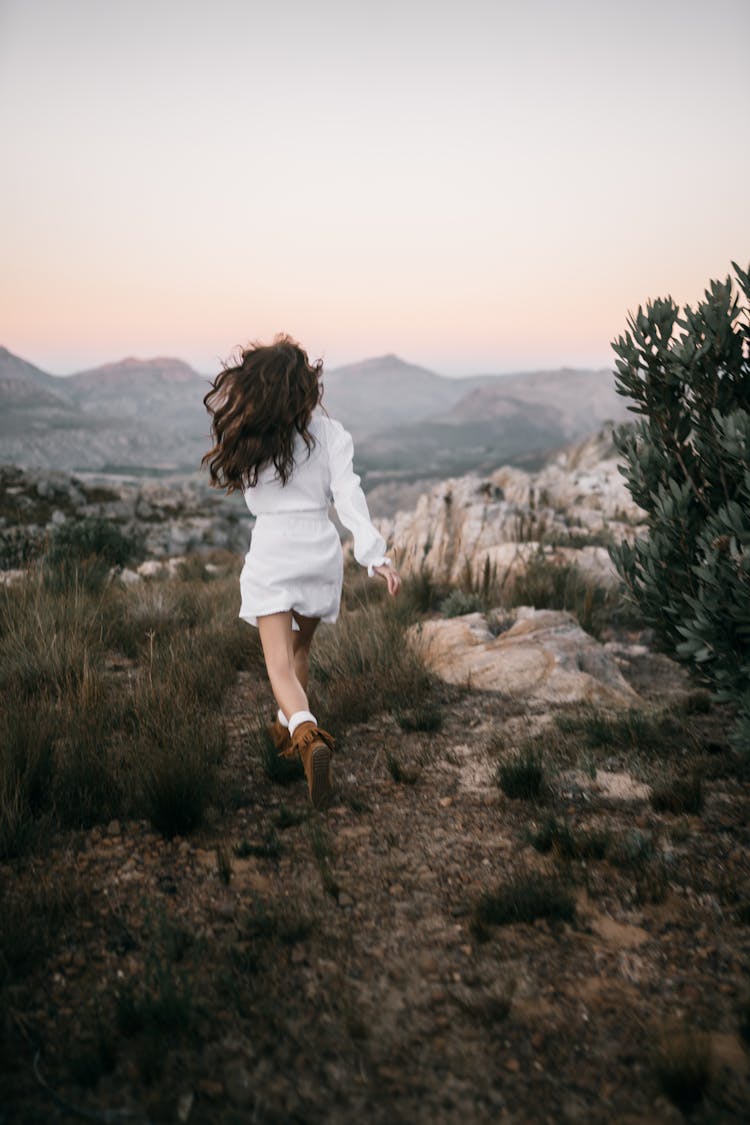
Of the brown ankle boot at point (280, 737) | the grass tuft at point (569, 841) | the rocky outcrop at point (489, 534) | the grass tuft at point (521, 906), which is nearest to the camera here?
the grass tuft at point (521, 906)

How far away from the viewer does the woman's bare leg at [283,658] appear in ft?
10.7

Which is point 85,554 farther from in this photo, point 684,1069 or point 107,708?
point 684,1069

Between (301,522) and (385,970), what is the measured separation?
1972 millimetres

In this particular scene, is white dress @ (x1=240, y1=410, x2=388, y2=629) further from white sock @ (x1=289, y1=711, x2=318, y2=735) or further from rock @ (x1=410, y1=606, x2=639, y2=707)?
rock @ (x1=410, y1=606, x2=639, y2=707)

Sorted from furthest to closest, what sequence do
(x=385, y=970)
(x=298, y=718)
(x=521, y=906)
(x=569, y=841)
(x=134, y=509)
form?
(x=134, y=509), (x=298, y=718), (x=569, y=841), (x=521, y=906), (x=385, y=970)

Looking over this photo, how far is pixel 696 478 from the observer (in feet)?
11.6

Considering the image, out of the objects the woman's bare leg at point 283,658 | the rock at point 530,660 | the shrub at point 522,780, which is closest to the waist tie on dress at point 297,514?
the woman's bare leg at point 283,658

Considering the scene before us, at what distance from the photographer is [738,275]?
3182 millimetres

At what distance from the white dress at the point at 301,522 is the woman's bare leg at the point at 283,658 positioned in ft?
0.24

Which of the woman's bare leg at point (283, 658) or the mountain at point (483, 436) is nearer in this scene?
the woman's bare leg at point (283, 658)

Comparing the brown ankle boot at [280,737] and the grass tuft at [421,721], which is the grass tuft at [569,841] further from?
the brown ankle boot at [280,737]

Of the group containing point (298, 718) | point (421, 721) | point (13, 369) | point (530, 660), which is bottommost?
point (421, 721)

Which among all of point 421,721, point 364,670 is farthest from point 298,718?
point 364,670

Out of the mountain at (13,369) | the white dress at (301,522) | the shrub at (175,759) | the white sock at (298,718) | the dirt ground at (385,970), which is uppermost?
the mountain at (13,369)
